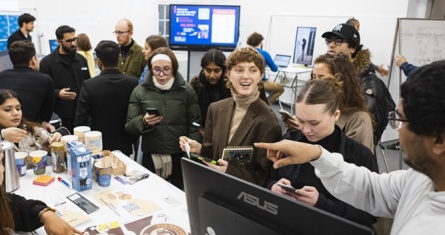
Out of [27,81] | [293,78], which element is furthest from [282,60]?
[27,81]

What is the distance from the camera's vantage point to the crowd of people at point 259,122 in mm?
824

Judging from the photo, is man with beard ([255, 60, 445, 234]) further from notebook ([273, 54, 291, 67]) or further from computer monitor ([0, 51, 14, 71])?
notebook ([273, 54, 291, 67])

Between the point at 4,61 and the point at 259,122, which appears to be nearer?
the point at 259,122

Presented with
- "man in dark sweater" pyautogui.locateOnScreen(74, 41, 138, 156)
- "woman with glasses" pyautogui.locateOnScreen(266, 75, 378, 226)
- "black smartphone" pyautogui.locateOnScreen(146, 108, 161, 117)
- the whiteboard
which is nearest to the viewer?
"woman with glasses" pyautogui.locateOnScreen(266, 75, 378, 226)

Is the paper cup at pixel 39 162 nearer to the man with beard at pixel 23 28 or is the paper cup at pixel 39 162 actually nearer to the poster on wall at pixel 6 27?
the man with beard at pixel 23 28

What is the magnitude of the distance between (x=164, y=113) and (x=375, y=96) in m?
1.51

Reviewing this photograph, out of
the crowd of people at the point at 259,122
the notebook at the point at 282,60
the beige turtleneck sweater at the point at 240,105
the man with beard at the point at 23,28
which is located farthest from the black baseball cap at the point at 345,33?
the man with beard at the point at 23,28

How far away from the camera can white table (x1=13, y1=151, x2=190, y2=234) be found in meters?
1.57

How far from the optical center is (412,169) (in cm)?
91

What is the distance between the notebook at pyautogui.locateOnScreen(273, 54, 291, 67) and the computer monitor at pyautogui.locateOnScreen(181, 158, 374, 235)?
5645 mm

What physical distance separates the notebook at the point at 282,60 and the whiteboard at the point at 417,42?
232 centimetres

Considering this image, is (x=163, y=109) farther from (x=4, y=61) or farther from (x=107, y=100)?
(x=4, y=61)

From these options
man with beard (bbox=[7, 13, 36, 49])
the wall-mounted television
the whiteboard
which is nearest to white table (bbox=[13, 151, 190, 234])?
the whiteboard

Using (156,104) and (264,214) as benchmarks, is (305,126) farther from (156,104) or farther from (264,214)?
(156,104)
